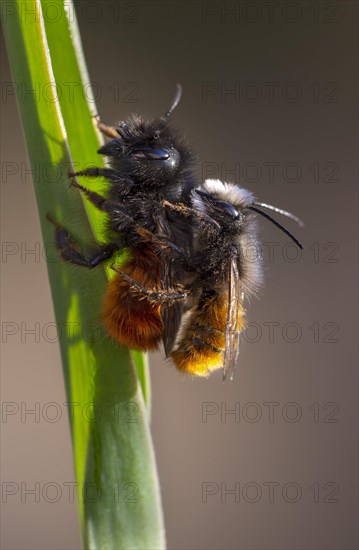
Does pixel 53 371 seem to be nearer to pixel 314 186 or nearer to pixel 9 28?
pixel 314 186

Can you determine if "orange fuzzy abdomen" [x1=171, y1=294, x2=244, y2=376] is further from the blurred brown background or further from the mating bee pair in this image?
the blurred brown background

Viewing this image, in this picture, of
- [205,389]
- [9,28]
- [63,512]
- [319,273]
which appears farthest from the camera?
[319,273]

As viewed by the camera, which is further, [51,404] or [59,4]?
[51,404]

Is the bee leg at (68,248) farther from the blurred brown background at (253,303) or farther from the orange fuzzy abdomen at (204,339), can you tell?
the blurred brown background at (253,303)

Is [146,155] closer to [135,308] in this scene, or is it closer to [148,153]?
[148,153]

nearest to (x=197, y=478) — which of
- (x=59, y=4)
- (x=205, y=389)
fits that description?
(x=205, y=389)

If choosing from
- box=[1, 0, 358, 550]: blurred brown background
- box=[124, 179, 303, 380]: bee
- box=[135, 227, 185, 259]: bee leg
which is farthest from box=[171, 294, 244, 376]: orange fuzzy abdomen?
box=[1, 0, 358, 550]: blurred brown background
